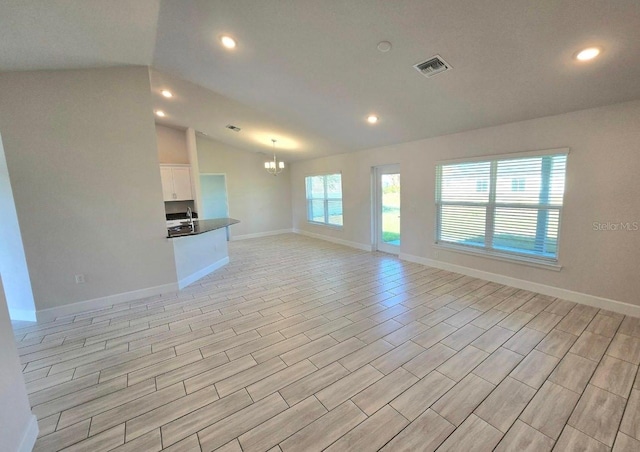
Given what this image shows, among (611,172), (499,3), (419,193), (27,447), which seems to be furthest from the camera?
(419,193)

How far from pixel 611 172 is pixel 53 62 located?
660cm

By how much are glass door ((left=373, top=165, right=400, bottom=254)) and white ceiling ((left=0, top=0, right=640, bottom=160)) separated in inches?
67.5

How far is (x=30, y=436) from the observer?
5.59 ft

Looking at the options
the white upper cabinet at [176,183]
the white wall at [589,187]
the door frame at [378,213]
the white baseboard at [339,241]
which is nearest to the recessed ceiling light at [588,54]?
the white wall at [589,187]

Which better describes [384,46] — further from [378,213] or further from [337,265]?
[378,213]

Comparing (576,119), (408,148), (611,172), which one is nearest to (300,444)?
(611,172)

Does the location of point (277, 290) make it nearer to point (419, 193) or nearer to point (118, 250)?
point (118, 250)

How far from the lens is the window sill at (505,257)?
12.1 feet

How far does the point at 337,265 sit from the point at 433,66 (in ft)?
12.1

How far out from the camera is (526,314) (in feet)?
10.6

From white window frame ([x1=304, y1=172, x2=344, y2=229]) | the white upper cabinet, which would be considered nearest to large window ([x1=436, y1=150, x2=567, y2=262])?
white window frame ([x1=304, y1=172, x2=344, y2=229])

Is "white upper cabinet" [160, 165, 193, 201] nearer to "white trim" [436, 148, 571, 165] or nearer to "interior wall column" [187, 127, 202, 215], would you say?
"interior wall column" [187, 127, 202, 215]

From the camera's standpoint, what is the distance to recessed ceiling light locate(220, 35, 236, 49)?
9.61ft

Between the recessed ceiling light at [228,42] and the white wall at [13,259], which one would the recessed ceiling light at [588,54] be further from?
the white wall at [13,259]
